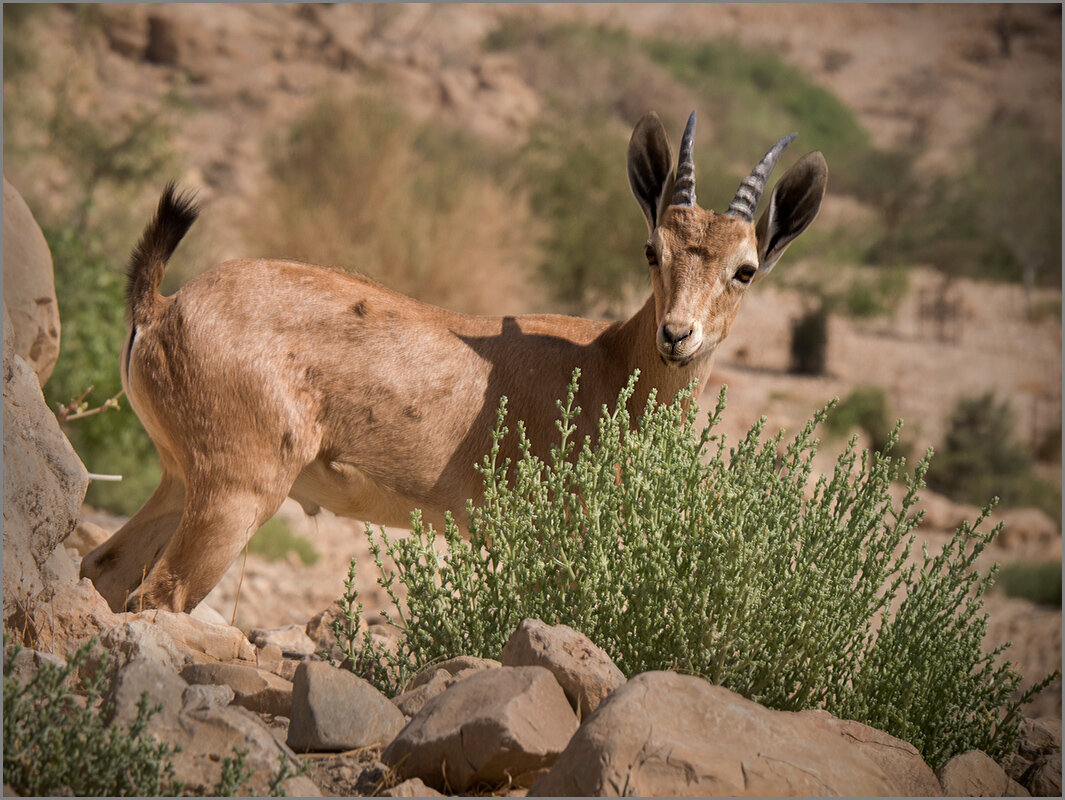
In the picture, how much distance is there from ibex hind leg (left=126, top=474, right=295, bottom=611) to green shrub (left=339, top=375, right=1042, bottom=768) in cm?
90

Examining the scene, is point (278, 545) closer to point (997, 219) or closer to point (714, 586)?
point (714, 586)

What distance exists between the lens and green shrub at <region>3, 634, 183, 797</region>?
2.82 m

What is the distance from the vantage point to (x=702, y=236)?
16.2ft

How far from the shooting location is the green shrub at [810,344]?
19953 millimetres

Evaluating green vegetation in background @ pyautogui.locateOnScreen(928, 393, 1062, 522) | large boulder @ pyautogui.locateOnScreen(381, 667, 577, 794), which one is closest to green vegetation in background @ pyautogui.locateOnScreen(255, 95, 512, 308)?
green vegetation in background @ pyautogui.locateOnScreen(928, 393, 1062, 522)

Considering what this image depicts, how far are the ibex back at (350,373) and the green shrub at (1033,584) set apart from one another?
9795 mm

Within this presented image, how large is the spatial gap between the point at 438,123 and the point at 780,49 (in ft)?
78.8

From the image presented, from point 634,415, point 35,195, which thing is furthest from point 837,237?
point 634,415

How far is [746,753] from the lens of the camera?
3008mm

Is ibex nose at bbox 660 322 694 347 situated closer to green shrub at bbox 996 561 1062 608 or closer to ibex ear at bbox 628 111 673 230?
ibex ear at bbox 628 111 673 230

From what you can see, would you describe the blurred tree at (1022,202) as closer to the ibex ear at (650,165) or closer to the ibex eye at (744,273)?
the ibex ear at (650,165)

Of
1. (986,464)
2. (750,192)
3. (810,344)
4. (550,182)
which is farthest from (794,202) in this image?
(550,182)

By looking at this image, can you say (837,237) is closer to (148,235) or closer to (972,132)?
(972,132)

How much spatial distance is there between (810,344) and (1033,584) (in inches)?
292
